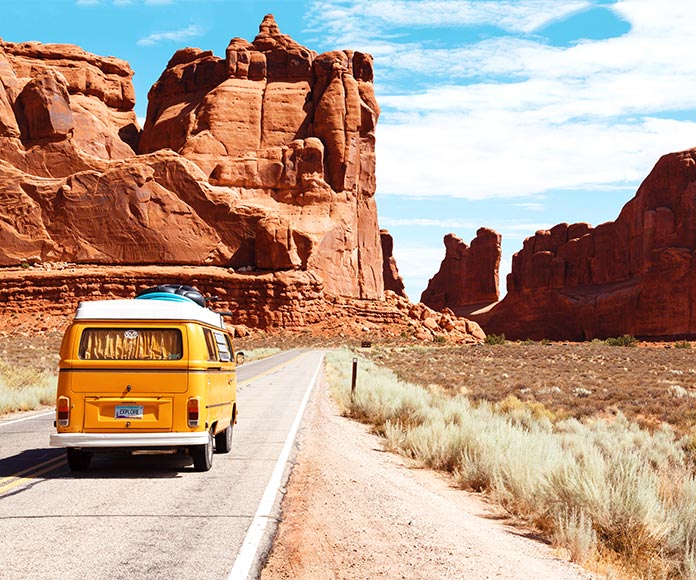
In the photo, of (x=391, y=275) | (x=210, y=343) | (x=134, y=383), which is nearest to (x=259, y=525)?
(x=134, y=383)

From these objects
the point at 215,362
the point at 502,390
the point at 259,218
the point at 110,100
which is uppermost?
the point at 110,100

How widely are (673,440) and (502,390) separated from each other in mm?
10300

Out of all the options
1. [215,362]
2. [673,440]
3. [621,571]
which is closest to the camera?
[621,571]

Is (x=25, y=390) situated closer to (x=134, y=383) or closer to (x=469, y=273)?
(x=134, y=383)

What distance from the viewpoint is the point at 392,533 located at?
6.79m

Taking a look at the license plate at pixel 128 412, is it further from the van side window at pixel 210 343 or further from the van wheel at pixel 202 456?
the van side window at pixel 210 343

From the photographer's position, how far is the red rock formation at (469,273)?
477 ft

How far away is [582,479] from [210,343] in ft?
18.1

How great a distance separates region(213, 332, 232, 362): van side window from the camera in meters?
11.9

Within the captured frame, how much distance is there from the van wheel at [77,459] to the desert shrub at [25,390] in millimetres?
8434

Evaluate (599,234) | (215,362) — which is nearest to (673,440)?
(215,362)

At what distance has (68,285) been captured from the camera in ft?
259

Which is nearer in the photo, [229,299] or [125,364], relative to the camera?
[125,364]

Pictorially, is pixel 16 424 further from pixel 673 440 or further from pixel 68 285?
pixel 68 285
